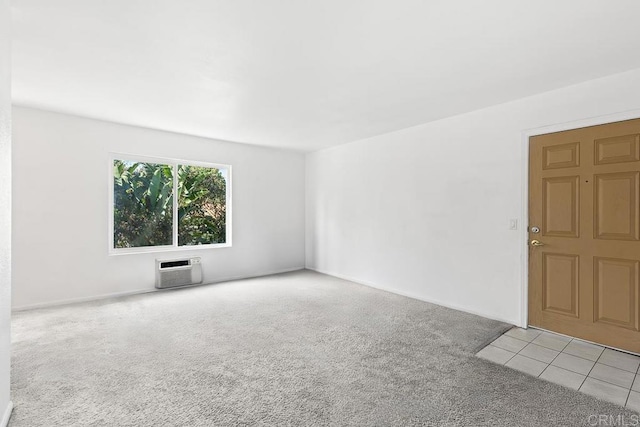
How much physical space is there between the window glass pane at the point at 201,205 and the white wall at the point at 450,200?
211 cm

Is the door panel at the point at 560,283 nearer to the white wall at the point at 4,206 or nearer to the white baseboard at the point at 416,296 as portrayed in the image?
the white baseboard at the point at 416,296

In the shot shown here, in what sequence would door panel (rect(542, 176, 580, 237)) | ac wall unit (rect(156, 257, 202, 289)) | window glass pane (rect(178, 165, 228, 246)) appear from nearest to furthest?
door panel (rect(542, 176, 580, 237)), ac wall unit (rect(156, 257, 202, 289)), window glass pane (rect(178, 165, 228, 246))

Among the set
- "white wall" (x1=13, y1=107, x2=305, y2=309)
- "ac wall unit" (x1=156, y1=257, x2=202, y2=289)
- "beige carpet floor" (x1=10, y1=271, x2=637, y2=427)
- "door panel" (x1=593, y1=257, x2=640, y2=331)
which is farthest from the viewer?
"ac wall unit" (x1=156, y1=257, x2=202, y2=289)

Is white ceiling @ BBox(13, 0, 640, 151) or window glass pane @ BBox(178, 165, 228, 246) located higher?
white ceiling @ BBox(13, 0, 640, 151)

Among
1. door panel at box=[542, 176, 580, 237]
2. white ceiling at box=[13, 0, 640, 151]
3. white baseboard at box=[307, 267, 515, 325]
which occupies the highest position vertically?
white ceiling at box=[13, 0, 640, 151]

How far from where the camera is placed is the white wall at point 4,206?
1.68 metres

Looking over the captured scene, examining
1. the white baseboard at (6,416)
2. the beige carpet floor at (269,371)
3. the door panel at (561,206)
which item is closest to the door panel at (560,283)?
the door panel at (561,206)

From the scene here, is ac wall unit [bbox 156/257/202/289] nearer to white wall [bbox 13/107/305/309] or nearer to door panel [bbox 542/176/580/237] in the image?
white wall [bbox 13/107/305/309]

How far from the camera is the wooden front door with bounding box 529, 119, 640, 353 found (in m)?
2.69

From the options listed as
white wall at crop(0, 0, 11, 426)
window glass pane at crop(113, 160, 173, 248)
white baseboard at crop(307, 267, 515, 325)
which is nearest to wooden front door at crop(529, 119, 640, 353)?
white baseboard at crop(307, 267, 515, 325)

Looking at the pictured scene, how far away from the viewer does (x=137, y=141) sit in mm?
4535

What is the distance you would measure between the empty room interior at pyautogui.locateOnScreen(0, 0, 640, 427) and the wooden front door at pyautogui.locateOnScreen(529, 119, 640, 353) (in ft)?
0.06

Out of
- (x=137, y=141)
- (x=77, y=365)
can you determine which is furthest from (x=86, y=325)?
(x=137, y=141)

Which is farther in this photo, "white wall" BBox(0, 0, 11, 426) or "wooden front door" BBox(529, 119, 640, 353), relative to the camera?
"wooden front door" BBox(529, 119, 640, 353)
